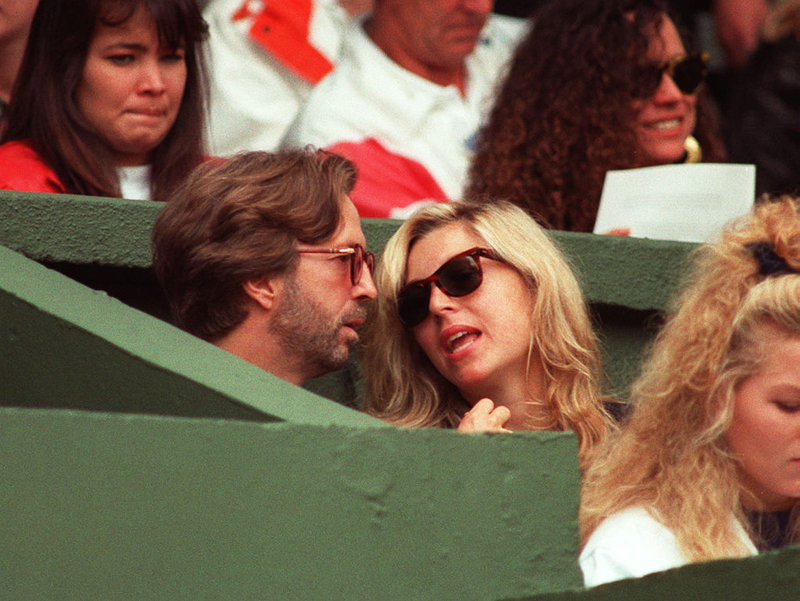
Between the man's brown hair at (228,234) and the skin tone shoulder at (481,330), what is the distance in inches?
12.2

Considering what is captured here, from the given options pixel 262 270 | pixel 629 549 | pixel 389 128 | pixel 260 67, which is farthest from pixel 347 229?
pixel 260 67

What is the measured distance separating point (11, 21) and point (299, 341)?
1.56 metres

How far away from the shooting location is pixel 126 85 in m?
3.26

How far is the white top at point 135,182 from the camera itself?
336cm

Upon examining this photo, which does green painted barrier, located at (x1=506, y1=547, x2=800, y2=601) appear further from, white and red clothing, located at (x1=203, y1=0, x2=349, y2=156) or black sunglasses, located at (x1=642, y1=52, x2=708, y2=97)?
white and red clothing, located at (x1=203, y1=0, x2=349, y2=156)

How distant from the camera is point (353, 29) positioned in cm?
449

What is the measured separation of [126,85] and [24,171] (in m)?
0.37

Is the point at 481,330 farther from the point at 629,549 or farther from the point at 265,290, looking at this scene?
the point at 629,549

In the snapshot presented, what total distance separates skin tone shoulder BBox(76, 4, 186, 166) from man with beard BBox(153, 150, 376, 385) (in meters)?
0.51

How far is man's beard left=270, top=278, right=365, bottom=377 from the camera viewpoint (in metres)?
2.79

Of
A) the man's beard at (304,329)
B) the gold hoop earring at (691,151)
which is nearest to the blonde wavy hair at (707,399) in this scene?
the man's beard at (304,329)

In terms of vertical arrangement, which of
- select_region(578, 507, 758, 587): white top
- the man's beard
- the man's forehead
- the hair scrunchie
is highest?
the hair scrunchie

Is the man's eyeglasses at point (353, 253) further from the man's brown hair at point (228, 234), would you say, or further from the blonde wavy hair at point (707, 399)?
the blonde wavy hair at point (707, 399)

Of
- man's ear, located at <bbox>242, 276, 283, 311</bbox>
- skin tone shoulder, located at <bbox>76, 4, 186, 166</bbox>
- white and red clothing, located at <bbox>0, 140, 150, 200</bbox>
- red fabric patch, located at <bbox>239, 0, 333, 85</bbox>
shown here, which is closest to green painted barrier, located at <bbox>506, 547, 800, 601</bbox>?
man's ear, located at <bbox>242, 276, 283, 311</bbox>
